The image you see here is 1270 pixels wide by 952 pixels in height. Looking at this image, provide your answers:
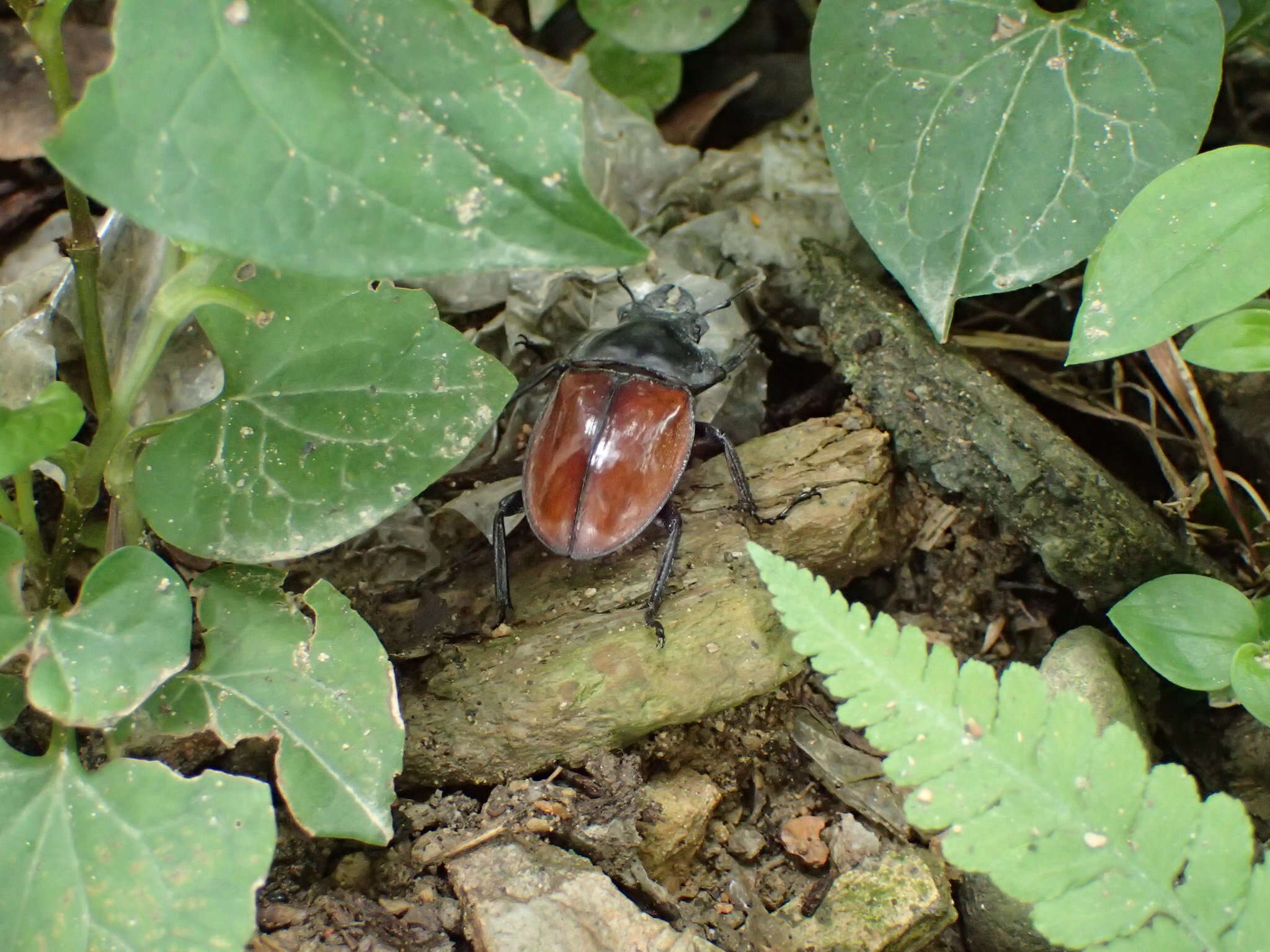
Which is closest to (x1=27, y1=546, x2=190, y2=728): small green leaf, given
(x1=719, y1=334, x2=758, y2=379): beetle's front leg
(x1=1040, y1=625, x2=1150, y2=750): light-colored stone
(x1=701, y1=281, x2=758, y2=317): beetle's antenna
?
(x1=719, y1=334, x2=758, y2=379): beetle's front leg

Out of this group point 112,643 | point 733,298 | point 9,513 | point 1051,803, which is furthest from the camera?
point 733,298

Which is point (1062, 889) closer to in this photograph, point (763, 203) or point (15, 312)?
point (763, 203)

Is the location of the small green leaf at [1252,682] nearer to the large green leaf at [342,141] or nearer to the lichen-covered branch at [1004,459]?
the lichen-covered branch at [1004,459]

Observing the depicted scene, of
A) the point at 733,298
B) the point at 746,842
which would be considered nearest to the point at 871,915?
the point at 746,842

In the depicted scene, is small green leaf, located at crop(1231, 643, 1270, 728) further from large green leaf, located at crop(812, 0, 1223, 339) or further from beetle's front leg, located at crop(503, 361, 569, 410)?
beetle's front leg, located at crop(503, 361, 569, 410)

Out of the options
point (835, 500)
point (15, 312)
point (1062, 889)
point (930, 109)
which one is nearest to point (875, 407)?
point (835, 500)

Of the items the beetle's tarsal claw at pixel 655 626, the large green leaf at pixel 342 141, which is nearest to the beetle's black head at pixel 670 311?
the beetle's tarsal claw at pixel 655 626

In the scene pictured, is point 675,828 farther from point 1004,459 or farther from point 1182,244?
point 1182,244
